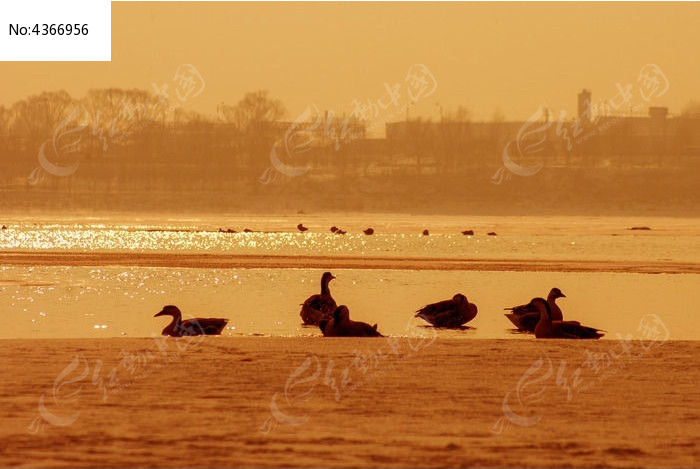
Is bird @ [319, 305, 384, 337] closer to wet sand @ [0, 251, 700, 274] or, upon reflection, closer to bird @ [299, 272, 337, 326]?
bird @ [299, 272, 337, 326]

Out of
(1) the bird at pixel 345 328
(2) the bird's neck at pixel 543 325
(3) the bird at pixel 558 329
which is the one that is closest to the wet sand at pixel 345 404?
(1) the bird at pixel 345 328

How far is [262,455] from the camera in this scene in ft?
26.8

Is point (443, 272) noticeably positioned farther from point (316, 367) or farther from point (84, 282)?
point (316, 367)

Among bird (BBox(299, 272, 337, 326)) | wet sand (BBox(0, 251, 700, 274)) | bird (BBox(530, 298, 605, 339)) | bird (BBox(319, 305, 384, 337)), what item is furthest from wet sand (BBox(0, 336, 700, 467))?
wet sand (BBox(0, 251, 700, 274))

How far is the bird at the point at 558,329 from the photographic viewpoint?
16.5m

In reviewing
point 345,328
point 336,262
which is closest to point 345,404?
point 345,328

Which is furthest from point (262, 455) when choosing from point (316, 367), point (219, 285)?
point (219, 285)

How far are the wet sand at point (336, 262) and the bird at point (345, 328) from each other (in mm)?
17329

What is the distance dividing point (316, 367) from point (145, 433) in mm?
3557

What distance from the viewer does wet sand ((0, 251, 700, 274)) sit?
33656 mm

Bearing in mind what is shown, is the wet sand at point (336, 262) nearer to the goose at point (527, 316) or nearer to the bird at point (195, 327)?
the goose at point (527, 316)

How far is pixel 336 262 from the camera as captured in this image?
1421 inches

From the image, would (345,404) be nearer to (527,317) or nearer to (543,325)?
(543,325)

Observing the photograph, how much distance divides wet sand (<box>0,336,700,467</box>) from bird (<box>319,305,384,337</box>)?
1.21 m
